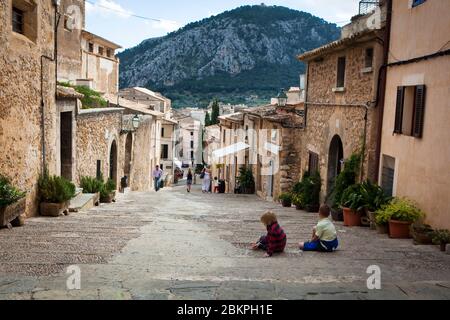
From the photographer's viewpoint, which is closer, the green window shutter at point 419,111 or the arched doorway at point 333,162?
the green window shutter at point 419,111

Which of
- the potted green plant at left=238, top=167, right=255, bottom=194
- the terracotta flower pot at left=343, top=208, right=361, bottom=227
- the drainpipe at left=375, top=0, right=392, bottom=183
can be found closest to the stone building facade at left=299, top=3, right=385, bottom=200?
the drainpipe at left=375, top=0, right=392, bottom=183

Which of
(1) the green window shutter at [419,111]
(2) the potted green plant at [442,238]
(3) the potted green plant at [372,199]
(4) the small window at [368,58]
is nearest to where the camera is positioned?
(2) the potted green plant at [442,238]

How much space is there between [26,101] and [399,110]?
29.6 ft

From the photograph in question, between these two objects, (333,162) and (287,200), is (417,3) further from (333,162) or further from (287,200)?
(287,200)

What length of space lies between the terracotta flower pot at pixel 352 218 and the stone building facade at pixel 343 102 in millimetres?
1661

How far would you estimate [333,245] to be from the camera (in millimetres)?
8250

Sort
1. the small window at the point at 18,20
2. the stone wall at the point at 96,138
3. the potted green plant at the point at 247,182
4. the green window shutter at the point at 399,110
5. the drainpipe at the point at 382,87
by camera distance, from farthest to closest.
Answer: the potted green plant at the point at 247,182
the stone wall at the point at 96,138
the drainpipe at the point at 382,87
the green window shutter at the point at 399,110
the small window at the point at 18,20

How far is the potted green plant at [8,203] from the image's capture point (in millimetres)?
9305

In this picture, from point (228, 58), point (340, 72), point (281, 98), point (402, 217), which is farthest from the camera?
point (228, 58)

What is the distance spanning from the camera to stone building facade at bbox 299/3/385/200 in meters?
13.2

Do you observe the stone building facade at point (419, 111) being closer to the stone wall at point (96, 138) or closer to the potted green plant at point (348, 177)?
the potted green plant at point (348, 177)

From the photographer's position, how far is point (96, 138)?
1906 cm

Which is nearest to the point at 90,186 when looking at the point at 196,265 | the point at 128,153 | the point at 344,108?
the point at 344,108

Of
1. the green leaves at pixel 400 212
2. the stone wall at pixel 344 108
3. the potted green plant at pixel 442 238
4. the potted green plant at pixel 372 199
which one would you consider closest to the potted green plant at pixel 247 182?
the stone wall at pixel 344 108
